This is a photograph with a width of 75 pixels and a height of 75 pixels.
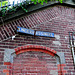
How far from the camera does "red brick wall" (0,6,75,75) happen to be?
17.5ft

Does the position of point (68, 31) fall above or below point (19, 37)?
above

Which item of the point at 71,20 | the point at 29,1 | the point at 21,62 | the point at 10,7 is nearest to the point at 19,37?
the point at 21,62

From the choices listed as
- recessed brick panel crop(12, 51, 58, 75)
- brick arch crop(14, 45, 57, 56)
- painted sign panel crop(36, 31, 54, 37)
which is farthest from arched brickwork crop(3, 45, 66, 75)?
painted sign panel crop(36, 31, 54, 37)

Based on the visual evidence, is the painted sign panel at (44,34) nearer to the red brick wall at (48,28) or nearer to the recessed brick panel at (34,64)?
the red brick wall at (48,28)

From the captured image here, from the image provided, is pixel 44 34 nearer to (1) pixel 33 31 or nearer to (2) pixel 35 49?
(1) pixel 33 31

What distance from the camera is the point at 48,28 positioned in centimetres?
597

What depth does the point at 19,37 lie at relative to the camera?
5434 mm

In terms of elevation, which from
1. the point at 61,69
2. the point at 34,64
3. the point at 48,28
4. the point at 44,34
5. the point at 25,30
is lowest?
the point at 61,69

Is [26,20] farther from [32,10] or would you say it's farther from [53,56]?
[53,56]

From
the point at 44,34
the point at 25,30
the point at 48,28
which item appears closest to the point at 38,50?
the point at 44,34

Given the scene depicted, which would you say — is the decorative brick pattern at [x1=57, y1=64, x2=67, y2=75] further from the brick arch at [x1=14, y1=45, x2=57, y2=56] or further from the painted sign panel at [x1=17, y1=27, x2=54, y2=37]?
the painted sign panel at [x1=17, y1=27, x2=54, y2=37]

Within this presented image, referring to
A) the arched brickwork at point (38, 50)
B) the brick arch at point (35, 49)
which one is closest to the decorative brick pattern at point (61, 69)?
the arched brickwork at point (38, 50)

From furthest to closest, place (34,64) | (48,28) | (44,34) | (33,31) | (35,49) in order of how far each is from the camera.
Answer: (48,28) < (44,34) < (33,31) < (35,49) < (34,64)

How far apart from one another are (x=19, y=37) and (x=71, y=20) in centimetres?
270
